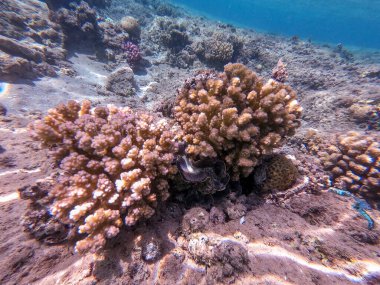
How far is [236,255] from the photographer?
2.39m

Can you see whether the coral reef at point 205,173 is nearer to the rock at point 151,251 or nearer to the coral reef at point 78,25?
the rock at point 151,251

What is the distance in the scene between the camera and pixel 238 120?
2.93m

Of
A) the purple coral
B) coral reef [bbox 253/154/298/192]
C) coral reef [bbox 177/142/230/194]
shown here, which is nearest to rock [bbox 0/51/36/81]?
the purple coral

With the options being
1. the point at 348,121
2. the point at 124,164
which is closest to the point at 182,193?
the point at 124,164

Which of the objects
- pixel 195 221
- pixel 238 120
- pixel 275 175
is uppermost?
pixel 238 120

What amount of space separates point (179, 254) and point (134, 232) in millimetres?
657

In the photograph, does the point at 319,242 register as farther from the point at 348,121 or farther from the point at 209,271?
the point at 348,121

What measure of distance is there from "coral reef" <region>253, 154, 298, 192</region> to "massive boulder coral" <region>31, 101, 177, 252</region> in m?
1.56

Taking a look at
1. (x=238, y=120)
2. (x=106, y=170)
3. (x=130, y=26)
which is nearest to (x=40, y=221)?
(x=106, y=170)

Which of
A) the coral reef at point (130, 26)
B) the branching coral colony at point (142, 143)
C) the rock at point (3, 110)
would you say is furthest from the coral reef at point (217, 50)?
the rock at point (3, 110)

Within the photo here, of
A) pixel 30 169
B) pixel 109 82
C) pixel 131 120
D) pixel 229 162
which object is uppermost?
pixel 109 82

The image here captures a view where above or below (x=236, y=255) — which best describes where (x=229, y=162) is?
above

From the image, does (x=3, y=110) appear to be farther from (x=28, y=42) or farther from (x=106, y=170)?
(x=28, y=42)

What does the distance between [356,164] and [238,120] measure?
10.1 feet
